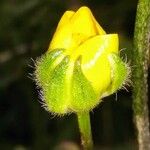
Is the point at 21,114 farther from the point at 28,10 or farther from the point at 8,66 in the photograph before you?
the point at 28,10

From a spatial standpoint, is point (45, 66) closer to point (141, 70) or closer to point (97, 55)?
point (97, 55)

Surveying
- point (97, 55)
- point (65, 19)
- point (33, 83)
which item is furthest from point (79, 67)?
point (33, 83)

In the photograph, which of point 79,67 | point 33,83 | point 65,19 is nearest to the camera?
point 79,67

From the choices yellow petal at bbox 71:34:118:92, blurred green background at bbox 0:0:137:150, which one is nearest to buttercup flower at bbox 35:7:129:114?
yellow petal at bbox 71:34:118:92

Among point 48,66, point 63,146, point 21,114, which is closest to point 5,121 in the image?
point 21,114

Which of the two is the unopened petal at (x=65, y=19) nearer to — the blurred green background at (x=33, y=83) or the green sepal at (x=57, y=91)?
the green sepal at (x=57, y=91)

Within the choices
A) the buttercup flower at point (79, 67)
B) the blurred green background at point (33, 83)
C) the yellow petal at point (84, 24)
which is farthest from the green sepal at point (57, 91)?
the blurred green background at point (33, 83)
